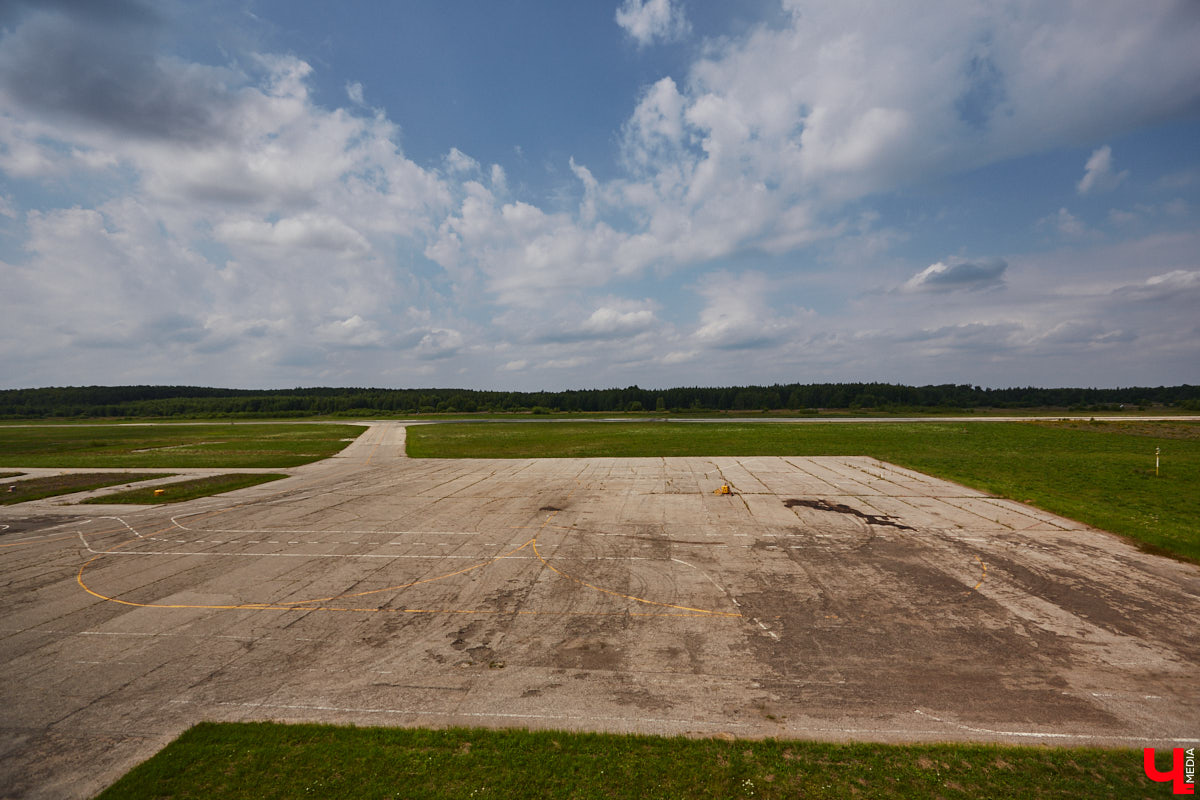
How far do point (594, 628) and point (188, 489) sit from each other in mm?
32389

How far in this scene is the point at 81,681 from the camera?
993 centimetres

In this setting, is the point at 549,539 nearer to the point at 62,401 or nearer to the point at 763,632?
the point at 763,632

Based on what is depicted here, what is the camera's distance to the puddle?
69.9ft

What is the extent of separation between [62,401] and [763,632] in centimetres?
27793

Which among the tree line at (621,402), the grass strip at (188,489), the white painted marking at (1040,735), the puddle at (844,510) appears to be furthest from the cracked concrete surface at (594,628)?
the tree line at (621,402)

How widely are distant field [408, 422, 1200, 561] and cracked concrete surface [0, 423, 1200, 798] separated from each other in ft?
13.1

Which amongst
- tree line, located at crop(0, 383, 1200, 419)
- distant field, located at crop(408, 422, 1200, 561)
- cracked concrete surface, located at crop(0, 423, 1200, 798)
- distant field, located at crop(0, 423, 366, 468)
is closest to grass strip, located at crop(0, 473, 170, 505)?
distant field, located at crop(0, 423, 366, 468)

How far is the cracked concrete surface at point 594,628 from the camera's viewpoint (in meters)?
8.62

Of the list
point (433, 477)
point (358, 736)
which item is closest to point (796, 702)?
point (358, 736)

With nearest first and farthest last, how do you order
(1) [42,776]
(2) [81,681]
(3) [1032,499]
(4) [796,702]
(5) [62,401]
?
(1) [42,776], (4) [796,702], (2) [81,681], (3) [1032,499], (5) [62,401]

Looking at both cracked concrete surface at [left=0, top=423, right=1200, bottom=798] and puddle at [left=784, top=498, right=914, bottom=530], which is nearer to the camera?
cracked concrete surface at [left=0, top=423, right=1200, bottom=798]

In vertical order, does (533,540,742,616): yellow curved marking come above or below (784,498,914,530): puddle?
below

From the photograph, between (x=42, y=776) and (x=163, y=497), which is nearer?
(x=42, y=776)

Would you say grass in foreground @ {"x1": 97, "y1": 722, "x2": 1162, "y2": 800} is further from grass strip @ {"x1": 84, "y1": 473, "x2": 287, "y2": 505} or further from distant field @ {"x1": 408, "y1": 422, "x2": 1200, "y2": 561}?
grass strip @ {"x1": 84, "y1": 473, "x2": 287, "y2": 505}
